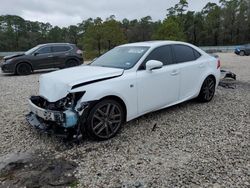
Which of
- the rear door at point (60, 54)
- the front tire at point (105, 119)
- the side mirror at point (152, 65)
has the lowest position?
the front tire at point (105, 119)

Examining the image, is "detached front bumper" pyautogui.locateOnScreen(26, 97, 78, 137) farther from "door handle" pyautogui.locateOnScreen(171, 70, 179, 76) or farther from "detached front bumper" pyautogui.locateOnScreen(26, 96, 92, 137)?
"door handle" pyautogui.locateOnScreen(171, 70, 179, 76)

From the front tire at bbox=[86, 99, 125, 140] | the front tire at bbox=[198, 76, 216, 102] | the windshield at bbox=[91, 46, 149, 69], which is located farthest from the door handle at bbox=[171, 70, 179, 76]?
the front tire at bbox=[86, 99, 125, 140]

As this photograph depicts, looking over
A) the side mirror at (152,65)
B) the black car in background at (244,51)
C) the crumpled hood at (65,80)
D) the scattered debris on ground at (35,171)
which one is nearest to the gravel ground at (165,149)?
the scattered debris on ground at (35,171)

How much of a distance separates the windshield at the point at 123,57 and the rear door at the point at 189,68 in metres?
0.89

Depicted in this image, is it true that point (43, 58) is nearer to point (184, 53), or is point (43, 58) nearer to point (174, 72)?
point (184, 53)

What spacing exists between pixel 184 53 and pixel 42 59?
28.8ft

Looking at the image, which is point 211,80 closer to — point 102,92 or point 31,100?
point 102,92

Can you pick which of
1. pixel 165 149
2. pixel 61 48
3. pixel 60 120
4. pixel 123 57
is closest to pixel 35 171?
pixel 60 120

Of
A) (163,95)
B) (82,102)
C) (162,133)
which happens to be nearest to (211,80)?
(163,95)

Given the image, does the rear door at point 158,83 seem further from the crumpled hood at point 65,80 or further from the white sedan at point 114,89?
the crumpled hood at point 65,80

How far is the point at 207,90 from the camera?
233 inches

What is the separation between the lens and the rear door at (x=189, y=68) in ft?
17.1

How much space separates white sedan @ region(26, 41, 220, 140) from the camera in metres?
3.70

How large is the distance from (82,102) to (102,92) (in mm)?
337
